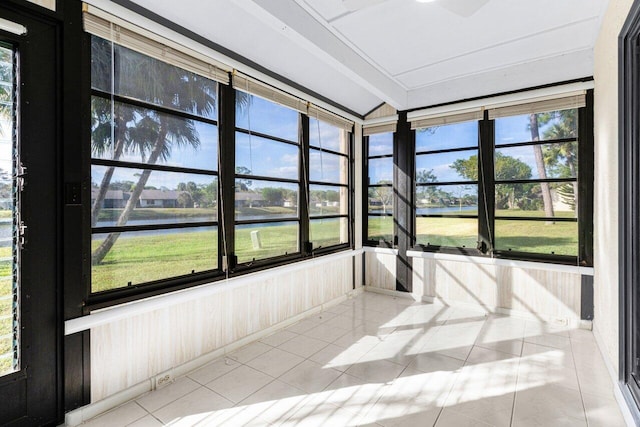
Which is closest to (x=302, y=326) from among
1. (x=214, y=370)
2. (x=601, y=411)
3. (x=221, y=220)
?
(x=214, y=370)

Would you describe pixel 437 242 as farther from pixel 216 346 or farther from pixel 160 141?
pixel 160 141

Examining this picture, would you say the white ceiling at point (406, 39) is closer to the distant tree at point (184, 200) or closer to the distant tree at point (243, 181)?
the distant tree at point (243, 181)

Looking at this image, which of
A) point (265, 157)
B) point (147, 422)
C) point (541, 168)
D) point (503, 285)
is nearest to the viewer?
point (147, 422)

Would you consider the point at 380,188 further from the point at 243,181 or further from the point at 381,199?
the point at 243,181

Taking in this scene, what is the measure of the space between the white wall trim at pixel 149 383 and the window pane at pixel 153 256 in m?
0.72

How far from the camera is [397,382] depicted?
235cm

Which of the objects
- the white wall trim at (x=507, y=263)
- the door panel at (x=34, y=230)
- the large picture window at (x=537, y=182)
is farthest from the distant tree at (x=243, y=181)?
the large picture window at (x=537, y=182)

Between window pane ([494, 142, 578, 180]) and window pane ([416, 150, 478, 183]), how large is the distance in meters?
0.28

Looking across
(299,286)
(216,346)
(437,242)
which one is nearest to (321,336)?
(299,286)

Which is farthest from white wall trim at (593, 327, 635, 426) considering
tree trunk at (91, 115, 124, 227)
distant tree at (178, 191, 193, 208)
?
tree trunk at (91, 115, 124, 227)

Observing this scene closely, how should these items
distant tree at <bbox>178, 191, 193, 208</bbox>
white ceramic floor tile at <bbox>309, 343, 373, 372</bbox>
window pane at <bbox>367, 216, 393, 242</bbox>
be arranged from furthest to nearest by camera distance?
1. window pane at <bbox>367, 216, 393, 242</bbox>
2. white ceramic floor tile at <bbox>309, 343, 373, 372</bbox>
3. distant tree at <bbox>178, 191, 193, 208</bbox>

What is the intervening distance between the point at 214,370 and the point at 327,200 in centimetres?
248

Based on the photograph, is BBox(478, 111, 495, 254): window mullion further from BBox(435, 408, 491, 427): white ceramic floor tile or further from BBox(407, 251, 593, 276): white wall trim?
BBox(435, 408, 491, 427): white ceramic floor tile

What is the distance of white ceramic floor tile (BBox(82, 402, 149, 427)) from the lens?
6.26ft
